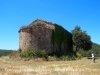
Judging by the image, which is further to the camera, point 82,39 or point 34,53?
point 82,39

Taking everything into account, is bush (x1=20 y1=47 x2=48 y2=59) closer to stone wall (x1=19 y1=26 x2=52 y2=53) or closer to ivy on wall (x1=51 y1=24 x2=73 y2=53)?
stone wall (x1=19 y1=26 x2=52 y2=53)

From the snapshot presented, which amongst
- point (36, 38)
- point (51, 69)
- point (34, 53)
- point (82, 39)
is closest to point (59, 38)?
point (36, 38)

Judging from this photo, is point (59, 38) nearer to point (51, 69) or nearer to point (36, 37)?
point (36, 37)

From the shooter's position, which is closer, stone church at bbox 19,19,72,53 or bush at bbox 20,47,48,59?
bush at bbox 20,47,48,59

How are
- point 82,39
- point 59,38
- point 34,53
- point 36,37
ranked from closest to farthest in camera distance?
point 34,53 < point 36,37 < point 59,38 < point 82,39

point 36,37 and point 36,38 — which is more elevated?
point 36,37

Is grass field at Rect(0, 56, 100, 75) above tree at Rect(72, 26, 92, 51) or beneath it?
beneath

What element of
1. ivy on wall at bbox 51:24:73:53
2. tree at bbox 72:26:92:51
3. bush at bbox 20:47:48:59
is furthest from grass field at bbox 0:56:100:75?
tree at bbox 72:26:92:51

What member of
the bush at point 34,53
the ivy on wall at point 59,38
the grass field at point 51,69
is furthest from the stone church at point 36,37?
the grass field at point 51,69

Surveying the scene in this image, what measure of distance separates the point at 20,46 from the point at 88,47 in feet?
63.3

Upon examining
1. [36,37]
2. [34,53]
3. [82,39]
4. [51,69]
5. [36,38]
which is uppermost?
[82,39]

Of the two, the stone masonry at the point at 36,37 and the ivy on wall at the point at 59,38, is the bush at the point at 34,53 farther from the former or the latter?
the ivy on wall at the point at 59,38

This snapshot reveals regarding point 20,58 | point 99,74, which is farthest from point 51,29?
point 99,74

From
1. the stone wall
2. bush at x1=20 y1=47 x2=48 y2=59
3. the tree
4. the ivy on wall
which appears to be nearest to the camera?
bush at x1=20 y1=47 x2=48 y2=59
